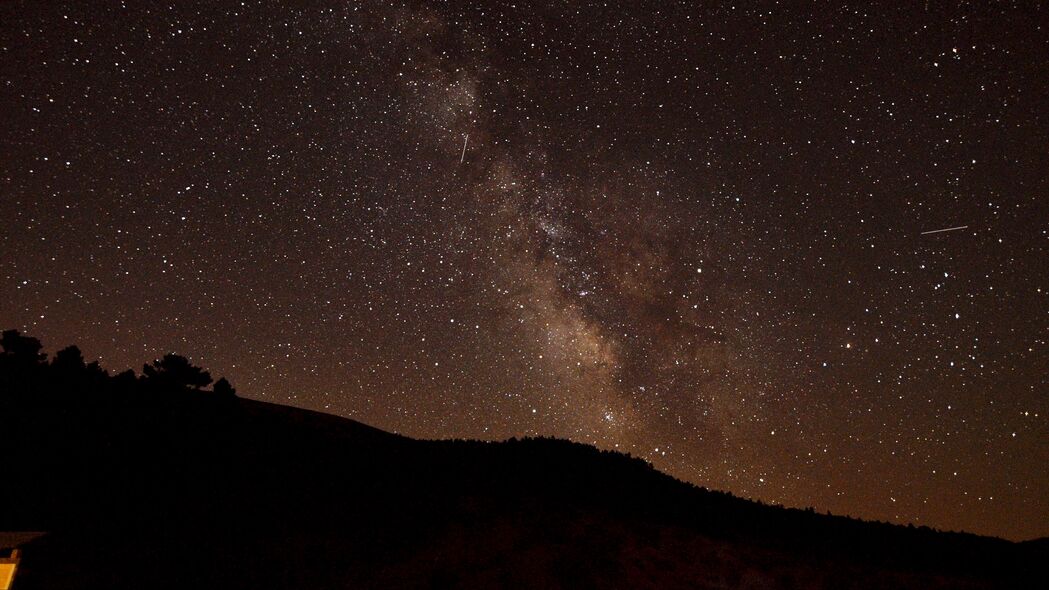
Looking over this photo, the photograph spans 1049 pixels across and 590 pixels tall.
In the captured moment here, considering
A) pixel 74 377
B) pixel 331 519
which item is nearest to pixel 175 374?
pixel 74 377

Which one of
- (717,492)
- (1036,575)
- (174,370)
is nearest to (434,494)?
(174,370)

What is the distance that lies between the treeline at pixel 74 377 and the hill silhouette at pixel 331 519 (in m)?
0.05

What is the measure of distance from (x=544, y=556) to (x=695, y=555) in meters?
3.73

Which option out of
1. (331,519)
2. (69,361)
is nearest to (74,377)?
(69,361)

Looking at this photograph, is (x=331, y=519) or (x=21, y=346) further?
(x=21, y=346)

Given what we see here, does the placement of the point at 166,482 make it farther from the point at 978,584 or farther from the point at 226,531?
the point at 978,584

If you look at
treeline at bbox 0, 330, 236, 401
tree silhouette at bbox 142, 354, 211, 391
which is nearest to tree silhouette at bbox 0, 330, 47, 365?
treeline at bbox 0, 330, 236, 401

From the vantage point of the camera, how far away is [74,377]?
48.4 ft

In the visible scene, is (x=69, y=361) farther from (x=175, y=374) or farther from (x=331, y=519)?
(x=331, y=519)

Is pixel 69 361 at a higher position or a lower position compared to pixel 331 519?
higher

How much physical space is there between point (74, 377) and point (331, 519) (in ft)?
25.3

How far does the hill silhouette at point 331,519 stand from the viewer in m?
12.1

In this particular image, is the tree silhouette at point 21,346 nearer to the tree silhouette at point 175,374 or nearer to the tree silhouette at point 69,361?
the tree silhouette at point 69,361

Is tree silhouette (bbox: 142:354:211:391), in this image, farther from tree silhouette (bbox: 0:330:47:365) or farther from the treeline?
tree silhouette (bbox: 0:330:47:365)
